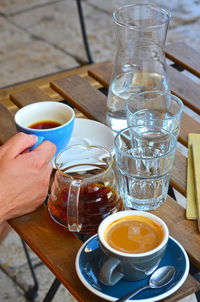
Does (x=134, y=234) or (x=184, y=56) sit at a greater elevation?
(x=134, y=234)

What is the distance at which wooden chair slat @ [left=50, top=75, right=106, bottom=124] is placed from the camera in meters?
1.08

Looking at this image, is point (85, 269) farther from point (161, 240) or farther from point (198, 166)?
point (198, 166)

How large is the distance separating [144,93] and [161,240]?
35cm

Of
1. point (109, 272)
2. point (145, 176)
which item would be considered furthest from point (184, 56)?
point (109, 272)

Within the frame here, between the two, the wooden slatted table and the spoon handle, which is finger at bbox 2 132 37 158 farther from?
the spoon handle

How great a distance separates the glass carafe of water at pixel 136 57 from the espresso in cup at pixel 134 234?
1.11ft

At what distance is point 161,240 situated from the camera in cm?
67

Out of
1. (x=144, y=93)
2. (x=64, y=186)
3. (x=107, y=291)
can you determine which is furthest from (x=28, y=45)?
(x=107, y=291)

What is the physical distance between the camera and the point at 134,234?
2.24 ft

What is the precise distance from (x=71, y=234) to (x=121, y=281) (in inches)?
5.5

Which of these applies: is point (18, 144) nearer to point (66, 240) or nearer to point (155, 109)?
point (66, 240)

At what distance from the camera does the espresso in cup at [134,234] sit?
2.16 feet

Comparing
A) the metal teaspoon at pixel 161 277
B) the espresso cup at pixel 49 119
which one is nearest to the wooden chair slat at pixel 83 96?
the espresso cup at pixel 49 119

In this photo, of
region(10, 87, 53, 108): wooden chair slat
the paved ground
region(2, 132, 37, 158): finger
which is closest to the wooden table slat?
region(2, 132, 37, 158): finger
